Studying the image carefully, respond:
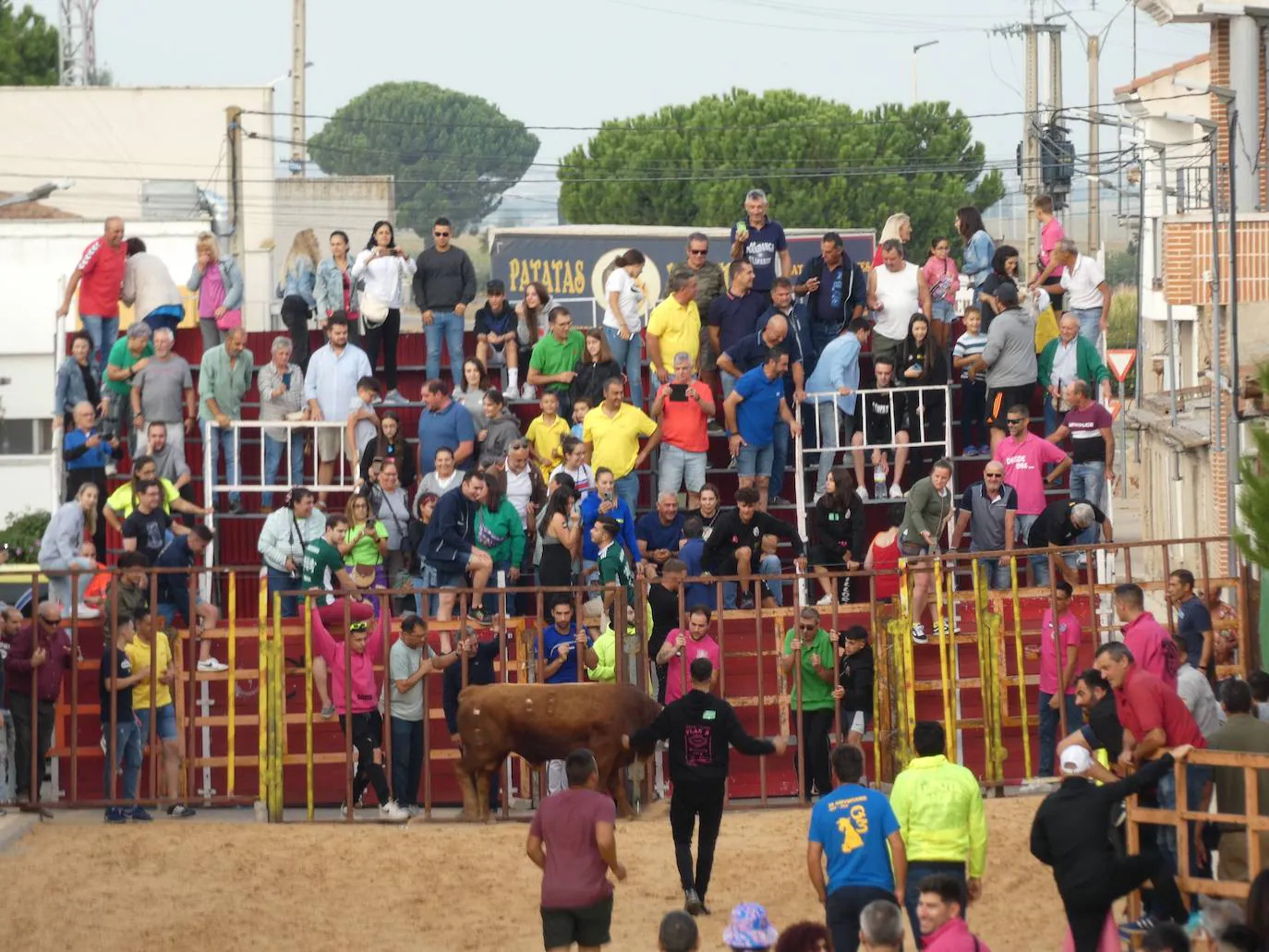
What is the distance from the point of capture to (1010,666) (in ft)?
56.6

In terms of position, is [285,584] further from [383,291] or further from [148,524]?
[383,291]

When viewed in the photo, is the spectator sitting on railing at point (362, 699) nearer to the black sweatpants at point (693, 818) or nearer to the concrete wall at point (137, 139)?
the black sweatpants at point (693, 818)

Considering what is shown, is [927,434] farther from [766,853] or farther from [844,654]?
[766,853]

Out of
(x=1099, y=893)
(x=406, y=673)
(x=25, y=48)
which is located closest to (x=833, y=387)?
(x=406, y=673)

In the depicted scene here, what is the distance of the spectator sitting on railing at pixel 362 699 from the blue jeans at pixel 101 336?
6.24 meters

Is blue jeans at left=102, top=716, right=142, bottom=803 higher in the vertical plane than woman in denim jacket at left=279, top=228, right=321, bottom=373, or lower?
lower

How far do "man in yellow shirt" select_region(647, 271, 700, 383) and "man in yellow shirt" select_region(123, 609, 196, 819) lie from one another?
5793 millimetres

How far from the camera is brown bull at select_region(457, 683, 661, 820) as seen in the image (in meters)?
15.6

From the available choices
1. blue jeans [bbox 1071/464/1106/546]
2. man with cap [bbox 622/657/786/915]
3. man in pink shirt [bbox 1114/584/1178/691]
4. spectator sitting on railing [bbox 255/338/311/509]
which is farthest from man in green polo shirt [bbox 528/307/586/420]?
man in pink shirt [bbox 1114/584/1178/691]

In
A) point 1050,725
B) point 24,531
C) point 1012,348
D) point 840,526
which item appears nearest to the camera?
point 1050,725

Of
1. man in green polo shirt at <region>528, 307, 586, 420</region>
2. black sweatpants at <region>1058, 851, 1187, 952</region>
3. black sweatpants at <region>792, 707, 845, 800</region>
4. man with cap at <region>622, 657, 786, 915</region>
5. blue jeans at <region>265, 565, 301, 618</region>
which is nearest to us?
black sweatpants at <region>1058, 851, 1187, 952</region>

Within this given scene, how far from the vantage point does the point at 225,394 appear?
21047 mm

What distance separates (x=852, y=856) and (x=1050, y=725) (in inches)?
216

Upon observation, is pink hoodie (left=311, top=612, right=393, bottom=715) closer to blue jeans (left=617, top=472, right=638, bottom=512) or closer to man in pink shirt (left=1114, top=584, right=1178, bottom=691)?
blue jeans (left=617, top=472, right=638, bottom=512)
